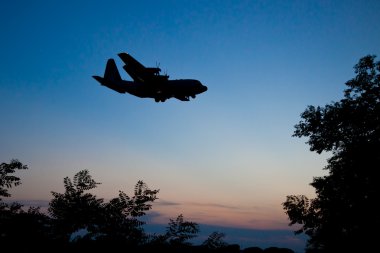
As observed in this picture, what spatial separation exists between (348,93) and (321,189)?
397 inches

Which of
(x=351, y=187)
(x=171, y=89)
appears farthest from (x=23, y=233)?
(x=171, y=89)

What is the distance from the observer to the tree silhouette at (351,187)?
50.3 ft

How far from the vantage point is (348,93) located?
2414 centimetres

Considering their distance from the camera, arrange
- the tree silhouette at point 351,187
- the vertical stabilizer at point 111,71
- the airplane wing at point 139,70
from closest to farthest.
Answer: the tree silhouette at point 351,187
the airplane wing at point 139,70
the vertical stabilizer at point 111,71

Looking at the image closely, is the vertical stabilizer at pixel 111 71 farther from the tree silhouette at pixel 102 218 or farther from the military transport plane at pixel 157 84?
the tree silhouette at pixel 102 218

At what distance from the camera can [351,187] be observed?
17375mm

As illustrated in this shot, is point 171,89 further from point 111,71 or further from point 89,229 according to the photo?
point 89,229

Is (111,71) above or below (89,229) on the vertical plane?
above

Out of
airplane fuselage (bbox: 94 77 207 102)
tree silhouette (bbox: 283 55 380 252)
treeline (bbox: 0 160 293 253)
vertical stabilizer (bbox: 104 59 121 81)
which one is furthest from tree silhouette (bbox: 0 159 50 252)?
vertical stabilizer (bbox: 104 59 121 81)

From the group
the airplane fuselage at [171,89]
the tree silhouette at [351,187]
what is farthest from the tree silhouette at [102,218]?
the airplane fuselage at [171,89]

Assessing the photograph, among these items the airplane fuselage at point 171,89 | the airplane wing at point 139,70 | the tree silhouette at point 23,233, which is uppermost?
the airplane wing at point 139,70

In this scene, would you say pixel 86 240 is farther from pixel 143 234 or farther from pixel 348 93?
pixel 348 93

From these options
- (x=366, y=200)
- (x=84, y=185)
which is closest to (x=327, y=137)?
(x=366, y=200)

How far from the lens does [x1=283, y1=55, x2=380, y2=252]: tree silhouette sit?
15328mm
